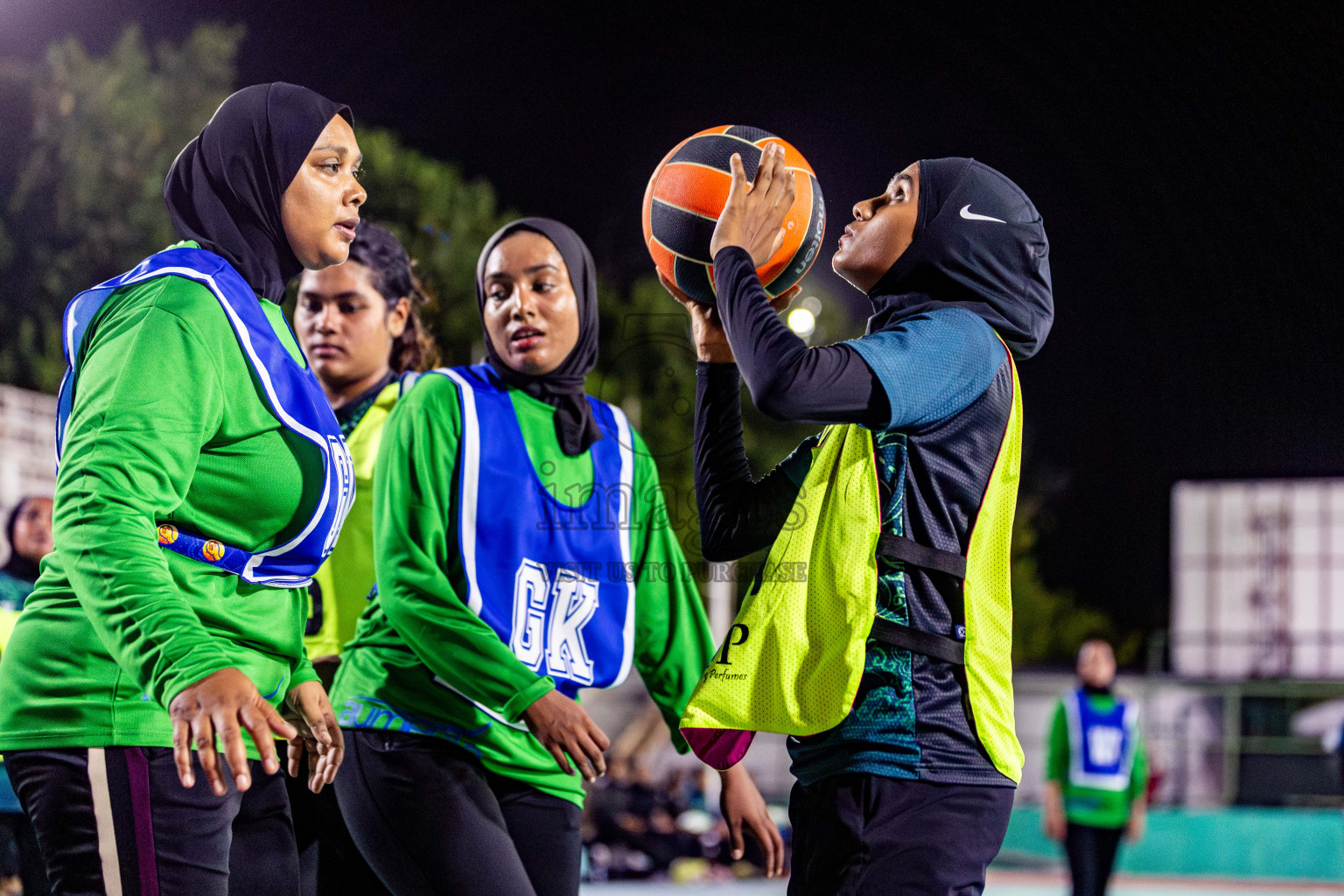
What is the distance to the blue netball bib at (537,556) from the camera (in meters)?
2.61

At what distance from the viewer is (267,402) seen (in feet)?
6.42

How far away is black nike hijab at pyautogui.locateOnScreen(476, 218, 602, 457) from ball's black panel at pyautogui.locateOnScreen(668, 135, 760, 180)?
0.46 metres

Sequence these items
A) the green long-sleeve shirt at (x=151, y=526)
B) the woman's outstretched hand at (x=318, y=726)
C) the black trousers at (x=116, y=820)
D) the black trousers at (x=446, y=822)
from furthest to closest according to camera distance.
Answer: the black trousers at (x=446, y=822) → the woman's outstretched hand at (x=318, y=726) → the black trousers at (x=116, y=820) → the green long-sleeve shirt at (x=151, y=526)

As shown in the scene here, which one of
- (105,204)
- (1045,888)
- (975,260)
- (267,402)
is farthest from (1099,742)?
(105,204)

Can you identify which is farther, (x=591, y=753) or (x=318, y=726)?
(x=591, y=753)

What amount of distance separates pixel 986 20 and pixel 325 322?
2.75m

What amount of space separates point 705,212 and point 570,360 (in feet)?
1.87

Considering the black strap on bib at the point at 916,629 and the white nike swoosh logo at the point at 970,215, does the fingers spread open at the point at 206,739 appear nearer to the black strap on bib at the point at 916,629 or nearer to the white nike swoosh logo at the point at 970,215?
the black strap on bib at the point at 916,629

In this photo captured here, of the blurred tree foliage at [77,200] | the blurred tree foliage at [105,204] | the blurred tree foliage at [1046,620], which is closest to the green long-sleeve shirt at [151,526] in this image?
the blurred tree foliage at [105,204]

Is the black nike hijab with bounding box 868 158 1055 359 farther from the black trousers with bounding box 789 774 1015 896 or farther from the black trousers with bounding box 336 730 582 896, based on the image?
the black trousers with bounding box 336 730 582 896

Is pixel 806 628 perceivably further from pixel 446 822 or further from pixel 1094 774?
pixel 1094 774

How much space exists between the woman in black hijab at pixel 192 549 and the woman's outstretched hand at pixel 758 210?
0.67m

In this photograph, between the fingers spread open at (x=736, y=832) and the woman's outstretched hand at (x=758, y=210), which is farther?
the fingers spread open at (x=736, y=832)

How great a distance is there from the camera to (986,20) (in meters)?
4.75
